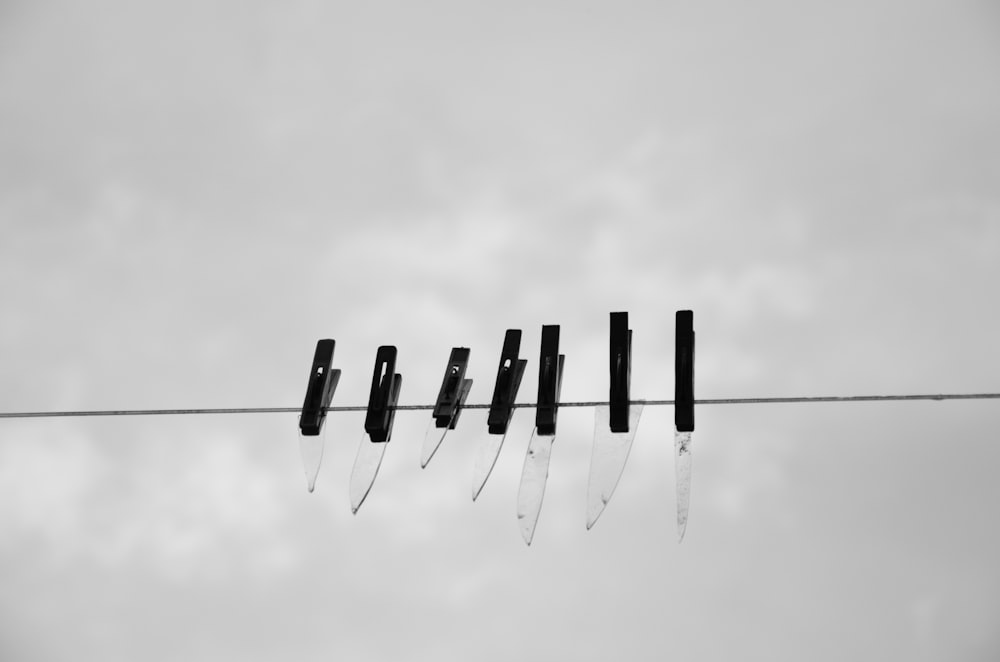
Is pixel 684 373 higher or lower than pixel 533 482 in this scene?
higher

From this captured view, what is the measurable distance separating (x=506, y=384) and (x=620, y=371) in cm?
83

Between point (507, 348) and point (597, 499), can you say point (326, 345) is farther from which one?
point (597, 499)

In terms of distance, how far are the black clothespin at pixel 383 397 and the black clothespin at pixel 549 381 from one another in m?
1.12

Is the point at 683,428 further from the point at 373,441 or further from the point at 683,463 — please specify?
the point at 373,441

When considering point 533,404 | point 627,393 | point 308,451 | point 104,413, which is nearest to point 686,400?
point 627,393

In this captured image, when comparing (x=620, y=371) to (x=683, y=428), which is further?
(x=620, y=371)

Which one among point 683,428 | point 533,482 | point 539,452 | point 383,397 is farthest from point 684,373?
point 383,397

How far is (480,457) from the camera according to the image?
27.9 ft

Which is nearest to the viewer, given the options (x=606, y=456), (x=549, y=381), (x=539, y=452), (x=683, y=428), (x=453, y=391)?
(x=683, y=428)

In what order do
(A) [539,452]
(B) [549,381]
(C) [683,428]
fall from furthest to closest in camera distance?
(B) [549,381] → (A) [539,452] → (C) [683,428]

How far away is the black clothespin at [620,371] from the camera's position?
8258mm

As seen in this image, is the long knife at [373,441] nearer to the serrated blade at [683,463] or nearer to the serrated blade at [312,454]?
the serrated blade at [312,454]

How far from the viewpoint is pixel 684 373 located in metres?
8.37

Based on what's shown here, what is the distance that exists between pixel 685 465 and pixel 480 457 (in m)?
1.44
